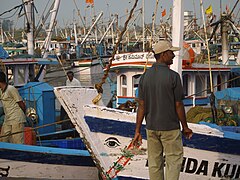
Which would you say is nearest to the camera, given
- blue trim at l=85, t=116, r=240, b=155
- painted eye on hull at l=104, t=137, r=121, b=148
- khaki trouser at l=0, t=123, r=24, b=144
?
blue trim at l=85, t=116, r=240, b=155

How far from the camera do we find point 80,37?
55125 mm

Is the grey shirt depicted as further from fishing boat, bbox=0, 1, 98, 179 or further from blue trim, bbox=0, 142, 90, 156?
blue trim, bbox=0, 142, 90, 156

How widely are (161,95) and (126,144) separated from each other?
4.56 ft

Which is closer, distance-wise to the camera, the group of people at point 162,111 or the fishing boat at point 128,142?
the group of people at point 162,111

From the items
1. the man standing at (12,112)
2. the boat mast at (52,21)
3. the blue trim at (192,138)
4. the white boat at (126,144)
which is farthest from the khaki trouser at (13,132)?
the boat mast at (52,21)

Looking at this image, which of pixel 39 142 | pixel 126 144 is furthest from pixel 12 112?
pixel 126 144

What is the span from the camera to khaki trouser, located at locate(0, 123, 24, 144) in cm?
653

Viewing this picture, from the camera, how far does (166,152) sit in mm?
4316

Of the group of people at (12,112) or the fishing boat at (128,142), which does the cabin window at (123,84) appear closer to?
the group of people at (12,112)

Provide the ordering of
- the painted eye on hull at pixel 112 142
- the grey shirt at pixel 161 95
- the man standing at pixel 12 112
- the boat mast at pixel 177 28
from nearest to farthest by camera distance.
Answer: the grey shirt at pixel 161 95 → the painted eye on hull at pixel 112 142 → the boat mast at pixel 177 28 → the man standing at pixel 12 112

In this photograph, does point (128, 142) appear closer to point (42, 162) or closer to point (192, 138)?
point (192, 138)

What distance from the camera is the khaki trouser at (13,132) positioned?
6.53 m

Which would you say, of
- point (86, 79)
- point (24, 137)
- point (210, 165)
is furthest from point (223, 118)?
point (86, 79)

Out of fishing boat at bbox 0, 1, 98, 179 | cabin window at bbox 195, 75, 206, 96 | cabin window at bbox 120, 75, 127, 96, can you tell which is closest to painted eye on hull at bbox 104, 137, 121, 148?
fishing boat at bbox 0, 1, 98, 179
